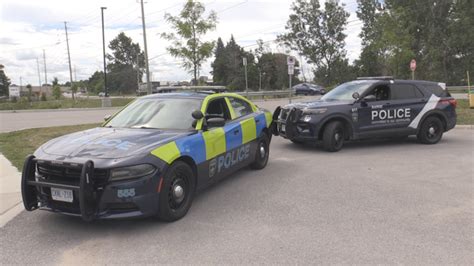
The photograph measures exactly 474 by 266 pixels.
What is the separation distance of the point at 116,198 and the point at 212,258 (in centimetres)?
124

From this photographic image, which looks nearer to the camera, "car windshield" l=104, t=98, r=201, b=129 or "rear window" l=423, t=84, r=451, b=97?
"car windshield" l=104, t=98, r=201, b=129

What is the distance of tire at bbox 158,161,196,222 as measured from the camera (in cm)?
475

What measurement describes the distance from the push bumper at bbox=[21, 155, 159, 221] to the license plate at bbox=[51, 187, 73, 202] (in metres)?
0.03

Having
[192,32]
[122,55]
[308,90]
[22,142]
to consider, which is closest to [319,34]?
[308,90]

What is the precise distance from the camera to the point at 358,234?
178 inches

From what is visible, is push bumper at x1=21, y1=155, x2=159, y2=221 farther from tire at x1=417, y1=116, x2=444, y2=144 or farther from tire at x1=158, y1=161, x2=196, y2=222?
tire at x1=417, y1=116, x2=444, y2=144

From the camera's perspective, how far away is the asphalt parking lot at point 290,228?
13.3ft

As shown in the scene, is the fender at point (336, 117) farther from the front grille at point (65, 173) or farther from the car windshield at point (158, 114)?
the front grille at point (65, 173)

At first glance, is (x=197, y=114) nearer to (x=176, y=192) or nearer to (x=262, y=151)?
(x=176, y=192)

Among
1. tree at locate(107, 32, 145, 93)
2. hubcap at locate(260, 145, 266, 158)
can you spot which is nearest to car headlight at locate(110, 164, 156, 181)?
hubcap at locate(260, 145, 266, 158)

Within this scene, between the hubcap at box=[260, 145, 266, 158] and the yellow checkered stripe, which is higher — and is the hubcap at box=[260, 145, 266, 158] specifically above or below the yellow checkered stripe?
below

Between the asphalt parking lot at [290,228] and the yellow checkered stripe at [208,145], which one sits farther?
the yellow checkered stripe at [208,145]

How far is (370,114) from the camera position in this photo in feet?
32.1

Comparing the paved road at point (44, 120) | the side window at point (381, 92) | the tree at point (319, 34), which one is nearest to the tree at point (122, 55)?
the tree at point (319, 34)
